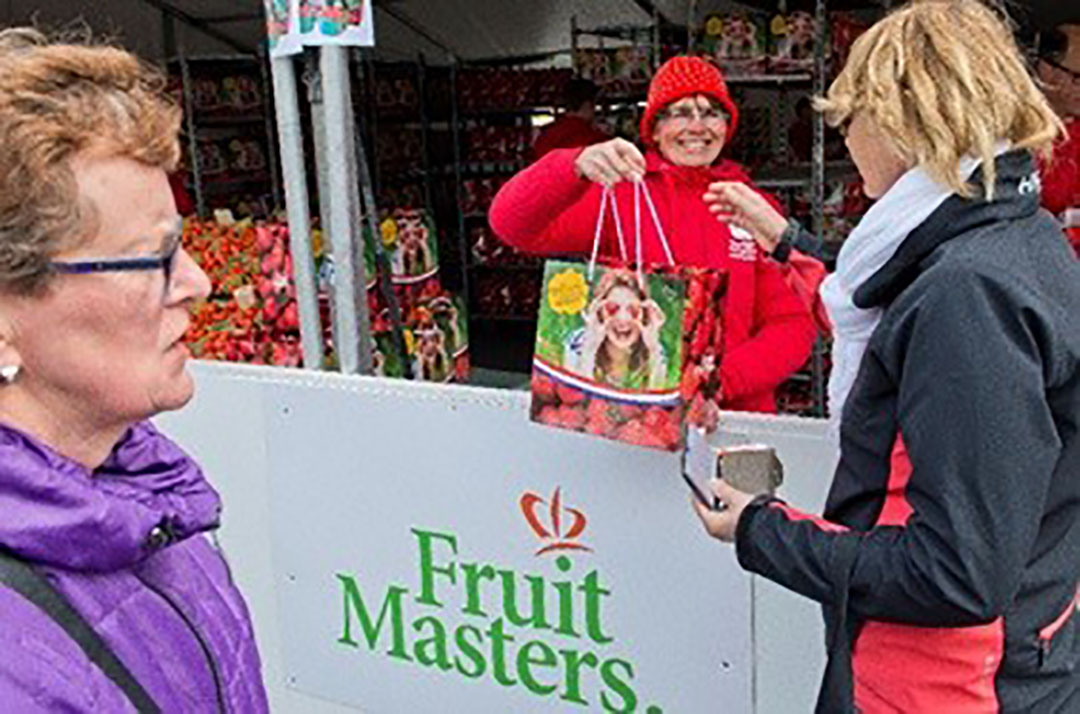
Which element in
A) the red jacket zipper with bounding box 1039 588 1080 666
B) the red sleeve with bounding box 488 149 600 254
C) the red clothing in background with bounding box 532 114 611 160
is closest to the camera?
the red jacket zipper with bounding box 1039 588 1080 666

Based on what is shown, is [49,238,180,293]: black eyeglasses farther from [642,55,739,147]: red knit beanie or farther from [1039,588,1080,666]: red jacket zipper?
[642,55,739,147]: red knit beanie

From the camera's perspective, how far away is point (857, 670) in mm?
1417

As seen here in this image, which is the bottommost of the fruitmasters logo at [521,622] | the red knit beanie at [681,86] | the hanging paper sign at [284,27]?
the fruitmasters logo at [521,622]

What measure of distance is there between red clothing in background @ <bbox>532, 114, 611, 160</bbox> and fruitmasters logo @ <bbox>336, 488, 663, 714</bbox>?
3.84m

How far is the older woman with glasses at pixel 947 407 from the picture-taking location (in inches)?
47.3

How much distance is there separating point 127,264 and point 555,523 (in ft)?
4.45

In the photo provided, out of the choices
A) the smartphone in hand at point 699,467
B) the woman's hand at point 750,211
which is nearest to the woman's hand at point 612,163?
the woman's hand at point 750,211

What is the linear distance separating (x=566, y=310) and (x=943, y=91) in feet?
2.45

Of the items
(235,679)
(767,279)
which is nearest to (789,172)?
(767,279)

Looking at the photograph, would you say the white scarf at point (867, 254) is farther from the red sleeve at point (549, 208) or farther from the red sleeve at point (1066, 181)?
the red sleeve at point (1066, 181)

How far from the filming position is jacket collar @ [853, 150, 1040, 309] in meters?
1.27

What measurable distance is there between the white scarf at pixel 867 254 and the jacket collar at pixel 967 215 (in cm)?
1

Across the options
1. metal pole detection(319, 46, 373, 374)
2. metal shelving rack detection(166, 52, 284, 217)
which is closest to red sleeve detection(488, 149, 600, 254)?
metal pole detection(319, 46, 373, 374)

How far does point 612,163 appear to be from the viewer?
6.07 feet
